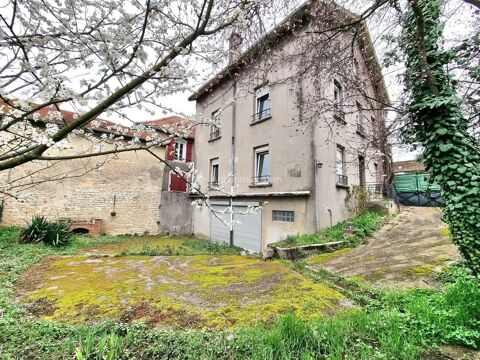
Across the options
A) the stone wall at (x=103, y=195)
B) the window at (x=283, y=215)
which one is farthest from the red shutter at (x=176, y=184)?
the window at (x=283, y=215)

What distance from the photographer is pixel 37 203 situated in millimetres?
10453

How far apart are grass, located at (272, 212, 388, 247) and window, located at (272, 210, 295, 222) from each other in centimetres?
69

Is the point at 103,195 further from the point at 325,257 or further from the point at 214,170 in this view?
the point at 325,257

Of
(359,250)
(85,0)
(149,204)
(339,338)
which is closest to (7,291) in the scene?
(85,0)

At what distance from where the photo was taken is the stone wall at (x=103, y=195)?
10375 mm

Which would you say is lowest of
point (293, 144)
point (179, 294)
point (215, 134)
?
point (179, 294)

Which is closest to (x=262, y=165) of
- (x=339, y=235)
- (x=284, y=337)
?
(x=339, y=235)

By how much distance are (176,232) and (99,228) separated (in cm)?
391

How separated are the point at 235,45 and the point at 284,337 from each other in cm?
370

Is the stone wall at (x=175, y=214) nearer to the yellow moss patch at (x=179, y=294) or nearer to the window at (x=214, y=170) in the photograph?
the window at (x=214, y=170)

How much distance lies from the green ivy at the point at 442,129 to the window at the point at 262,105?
6.10 metres

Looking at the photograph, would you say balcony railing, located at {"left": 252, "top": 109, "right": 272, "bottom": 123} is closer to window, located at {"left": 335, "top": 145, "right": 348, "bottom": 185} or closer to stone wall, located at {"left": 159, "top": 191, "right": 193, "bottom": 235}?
window, located at {"left": 335, "top": 145, "right": 348, "bottom": 185}

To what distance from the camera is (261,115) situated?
10023 millimetres

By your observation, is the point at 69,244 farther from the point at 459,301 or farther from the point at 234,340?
the point at 459,301
